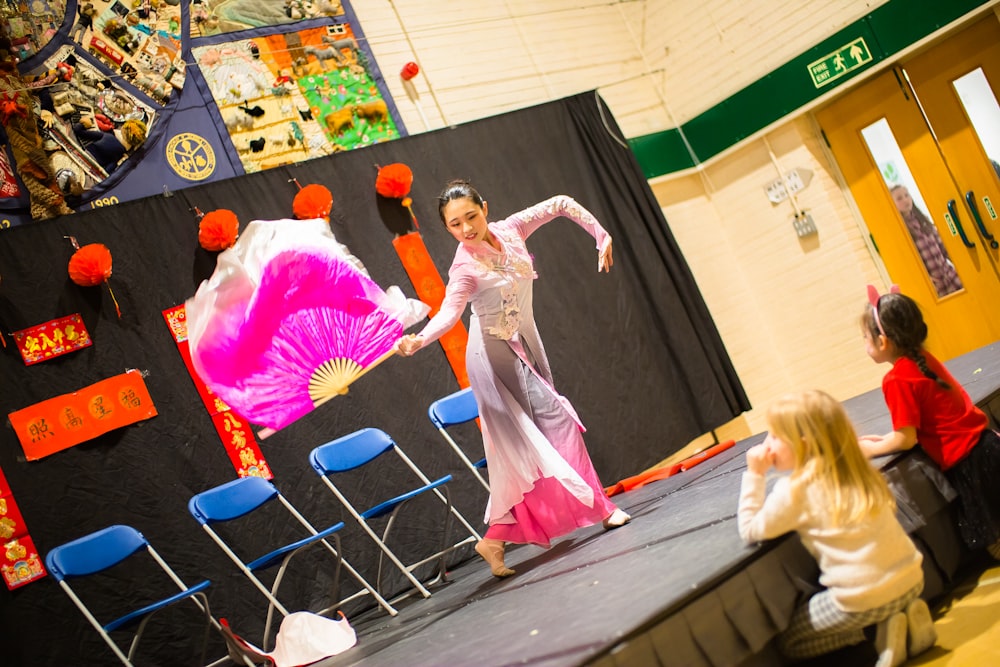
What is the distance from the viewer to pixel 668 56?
736 centimetres

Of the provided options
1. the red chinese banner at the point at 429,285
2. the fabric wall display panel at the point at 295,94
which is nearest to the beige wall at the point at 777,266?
the red chinese banner at the point at 429,285

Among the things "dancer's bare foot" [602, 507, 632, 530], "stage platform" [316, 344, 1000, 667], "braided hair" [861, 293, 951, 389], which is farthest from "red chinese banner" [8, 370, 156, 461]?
"braided hair" [861, 293, 951, 389]

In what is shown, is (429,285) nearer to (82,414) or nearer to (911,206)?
(82,414)

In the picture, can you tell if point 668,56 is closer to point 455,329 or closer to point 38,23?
point 455,329

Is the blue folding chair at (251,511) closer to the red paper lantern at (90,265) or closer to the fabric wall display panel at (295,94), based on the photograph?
the red paper lantern at (90,265)

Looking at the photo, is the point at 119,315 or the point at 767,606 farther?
the point at 119,315

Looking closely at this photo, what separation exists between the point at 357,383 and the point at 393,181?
50.1 inches

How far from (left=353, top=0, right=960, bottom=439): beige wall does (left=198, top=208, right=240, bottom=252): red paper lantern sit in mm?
1786

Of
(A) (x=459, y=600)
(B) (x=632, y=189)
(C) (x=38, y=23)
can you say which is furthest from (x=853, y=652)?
(C) (x=38, y=23)

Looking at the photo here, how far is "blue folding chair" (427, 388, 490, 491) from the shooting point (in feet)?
16.5

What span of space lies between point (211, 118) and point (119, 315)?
1470 millimetres

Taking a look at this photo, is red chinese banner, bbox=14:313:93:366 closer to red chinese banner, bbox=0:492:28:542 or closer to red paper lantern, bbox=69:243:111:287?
red paper lantern, bbox=69:243:111:287

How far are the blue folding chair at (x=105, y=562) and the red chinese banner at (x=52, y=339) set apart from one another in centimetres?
97

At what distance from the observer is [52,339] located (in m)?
4.55
